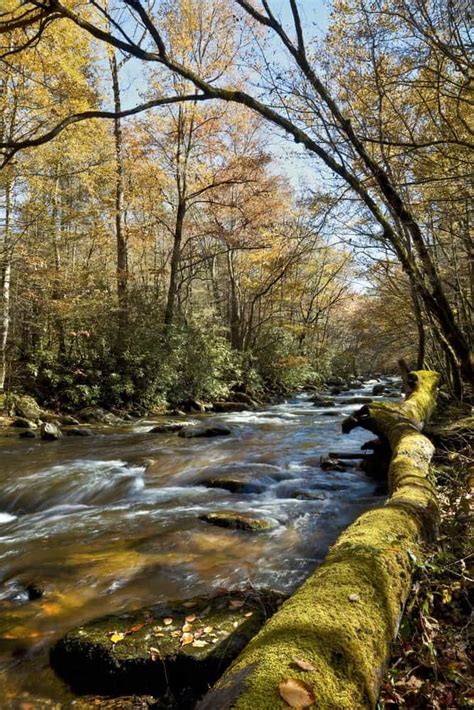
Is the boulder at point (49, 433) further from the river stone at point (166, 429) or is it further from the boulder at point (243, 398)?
the boulder at point (243, 398)

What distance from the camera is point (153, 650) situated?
2746mm

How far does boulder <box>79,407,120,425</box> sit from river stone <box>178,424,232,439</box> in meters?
2.78

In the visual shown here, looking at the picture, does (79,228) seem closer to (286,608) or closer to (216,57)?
(216,57)

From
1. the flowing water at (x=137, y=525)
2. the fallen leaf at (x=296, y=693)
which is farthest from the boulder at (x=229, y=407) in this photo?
the fallen leaf at (x=296, y=693)

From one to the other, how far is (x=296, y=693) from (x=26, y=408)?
12.0 metres

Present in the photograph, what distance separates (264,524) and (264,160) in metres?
14.4

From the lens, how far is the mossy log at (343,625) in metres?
1.42

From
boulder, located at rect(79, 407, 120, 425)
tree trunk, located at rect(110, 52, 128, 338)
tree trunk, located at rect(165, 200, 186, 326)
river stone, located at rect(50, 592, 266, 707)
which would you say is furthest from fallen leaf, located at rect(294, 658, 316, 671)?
tree trunk, located at rect(165, 200, 186, 326)

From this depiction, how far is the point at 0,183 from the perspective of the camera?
11.2 meters

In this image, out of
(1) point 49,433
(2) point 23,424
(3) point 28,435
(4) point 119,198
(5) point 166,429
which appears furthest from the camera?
(4) point 119,198

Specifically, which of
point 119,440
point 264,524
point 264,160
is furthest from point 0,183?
point 264,524

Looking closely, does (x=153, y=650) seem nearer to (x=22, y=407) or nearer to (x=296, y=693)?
(x=296, y=693)

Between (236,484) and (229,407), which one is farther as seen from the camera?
(229,407)

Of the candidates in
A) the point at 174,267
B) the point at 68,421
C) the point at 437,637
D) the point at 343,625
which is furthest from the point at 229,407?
the point at 343,625
